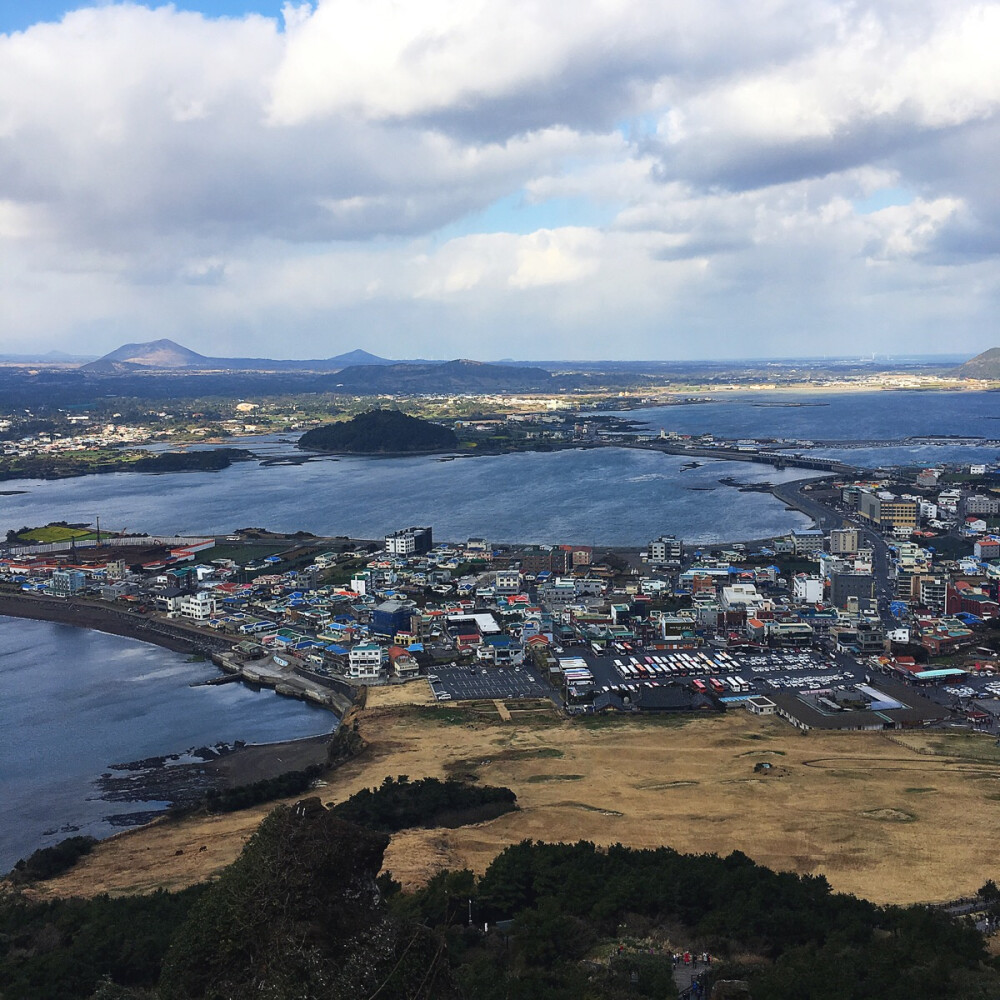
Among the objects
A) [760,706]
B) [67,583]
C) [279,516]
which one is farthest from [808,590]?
[279,516]

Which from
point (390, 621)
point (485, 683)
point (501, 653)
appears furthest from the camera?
point (390, 621)

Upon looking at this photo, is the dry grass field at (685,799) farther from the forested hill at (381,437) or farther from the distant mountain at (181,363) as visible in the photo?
the distant mountain at (181,363)

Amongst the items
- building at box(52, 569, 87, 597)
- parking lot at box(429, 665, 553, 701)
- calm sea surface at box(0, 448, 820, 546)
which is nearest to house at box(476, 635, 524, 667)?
parking lot at box(429, 665, 553, 701)

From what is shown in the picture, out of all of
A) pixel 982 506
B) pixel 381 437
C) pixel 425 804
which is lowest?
pixel 425 804

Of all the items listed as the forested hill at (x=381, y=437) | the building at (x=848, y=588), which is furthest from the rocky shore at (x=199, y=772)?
the forested hill at (x=381, y=437)

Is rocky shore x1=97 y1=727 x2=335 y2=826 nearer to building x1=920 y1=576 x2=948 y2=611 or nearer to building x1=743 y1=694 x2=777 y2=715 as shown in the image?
building x1=743 y1=694 x2=777 y2=715

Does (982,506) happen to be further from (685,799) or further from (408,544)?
(685,799)

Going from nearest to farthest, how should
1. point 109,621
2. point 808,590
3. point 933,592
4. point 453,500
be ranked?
point 933,592, point 808,590, point 109,621, point 453,500

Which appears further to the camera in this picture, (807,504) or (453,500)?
(453,500)
